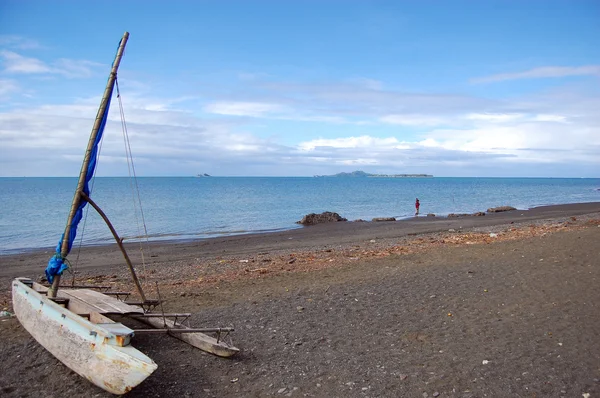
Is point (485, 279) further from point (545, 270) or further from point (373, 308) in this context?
point (373, 308)

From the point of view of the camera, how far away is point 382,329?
790 cm

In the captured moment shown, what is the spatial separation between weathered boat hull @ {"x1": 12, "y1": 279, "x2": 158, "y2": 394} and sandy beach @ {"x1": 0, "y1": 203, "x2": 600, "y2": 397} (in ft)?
1.25

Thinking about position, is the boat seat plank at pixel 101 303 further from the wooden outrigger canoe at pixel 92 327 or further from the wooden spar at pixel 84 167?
the wooden spar at pixel 84 167

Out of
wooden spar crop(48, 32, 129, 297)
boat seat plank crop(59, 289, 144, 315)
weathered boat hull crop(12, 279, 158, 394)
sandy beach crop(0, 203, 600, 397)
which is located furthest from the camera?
boat seat plank crop(59, 289, 144, 315)

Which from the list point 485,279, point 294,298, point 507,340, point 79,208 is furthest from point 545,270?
point 79,208

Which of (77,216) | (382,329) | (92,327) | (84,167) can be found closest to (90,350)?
(92,327)

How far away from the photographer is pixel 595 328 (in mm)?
7566

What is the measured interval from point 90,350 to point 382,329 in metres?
4.39

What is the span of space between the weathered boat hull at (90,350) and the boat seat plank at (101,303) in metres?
0.79


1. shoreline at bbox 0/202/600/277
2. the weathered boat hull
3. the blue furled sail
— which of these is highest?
the blue furled sail

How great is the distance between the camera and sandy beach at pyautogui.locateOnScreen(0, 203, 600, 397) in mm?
5961

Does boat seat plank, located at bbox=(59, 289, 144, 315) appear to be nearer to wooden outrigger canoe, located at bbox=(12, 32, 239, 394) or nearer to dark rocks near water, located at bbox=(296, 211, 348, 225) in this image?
wooden outrigger canoe, located at bbox=(12, 32, 239, 394)

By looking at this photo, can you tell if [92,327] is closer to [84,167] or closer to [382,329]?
[84,167]

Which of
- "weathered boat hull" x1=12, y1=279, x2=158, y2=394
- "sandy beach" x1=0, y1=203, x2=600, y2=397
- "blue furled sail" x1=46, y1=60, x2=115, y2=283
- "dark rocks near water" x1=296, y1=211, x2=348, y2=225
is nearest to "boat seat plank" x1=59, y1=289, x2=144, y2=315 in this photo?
"sandy beach" x1=0, y1=203, x2=600, y2=397
